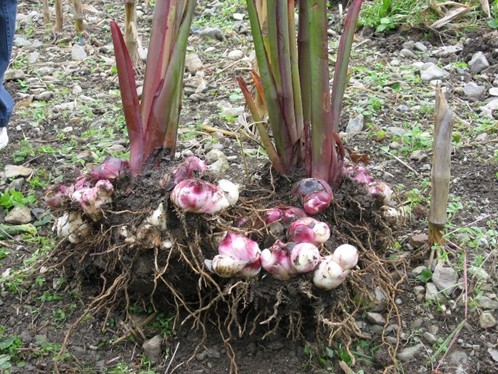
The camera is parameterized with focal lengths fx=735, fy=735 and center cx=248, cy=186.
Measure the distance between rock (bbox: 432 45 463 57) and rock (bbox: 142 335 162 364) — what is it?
2.20 meters

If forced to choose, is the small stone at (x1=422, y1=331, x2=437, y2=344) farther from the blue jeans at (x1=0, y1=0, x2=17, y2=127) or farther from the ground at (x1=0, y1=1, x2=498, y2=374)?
the blue jeans at (x1=0, y1=0, x2=17, y2=127)

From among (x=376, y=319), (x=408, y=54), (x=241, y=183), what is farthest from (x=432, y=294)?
(x=408, y=54)

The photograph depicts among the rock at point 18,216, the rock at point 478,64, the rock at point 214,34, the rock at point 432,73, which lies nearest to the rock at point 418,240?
the rock at point 18,216

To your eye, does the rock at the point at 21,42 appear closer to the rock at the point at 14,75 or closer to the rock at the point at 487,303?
the rock at the point at 14,75

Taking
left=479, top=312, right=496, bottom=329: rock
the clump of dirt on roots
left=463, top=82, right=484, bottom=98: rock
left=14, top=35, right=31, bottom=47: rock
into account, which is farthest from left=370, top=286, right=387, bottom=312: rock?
left=14, top=35, right=31, bottom=47: rock

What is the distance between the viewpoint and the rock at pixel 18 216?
216cm

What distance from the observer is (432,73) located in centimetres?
314

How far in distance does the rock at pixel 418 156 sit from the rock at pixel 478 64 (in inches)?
33.4

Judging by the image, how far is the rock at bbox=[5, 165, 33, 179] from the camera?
2424 millimetres

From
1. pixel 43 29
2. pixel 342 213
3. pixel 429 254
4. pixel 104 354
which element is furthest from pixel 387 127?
pixel 43 29

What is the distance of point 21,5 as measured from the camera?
14.2ft

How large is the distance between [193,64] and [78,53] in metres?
0.64

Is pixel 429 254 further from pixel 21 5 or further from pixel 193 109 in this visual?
pixel 21 5

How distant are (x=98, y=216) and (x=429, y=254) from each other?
2.95 ft
